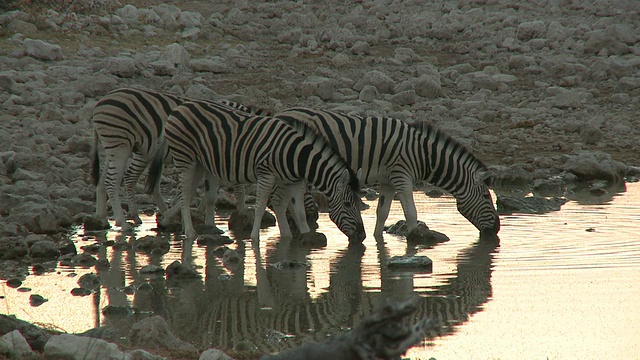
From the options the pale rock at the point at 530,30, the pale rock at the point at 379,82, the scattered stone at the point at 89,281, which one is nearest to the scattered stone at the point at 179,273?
the scattered stone at the point at 89,281

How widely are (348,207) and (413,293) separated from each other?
2.68 metres

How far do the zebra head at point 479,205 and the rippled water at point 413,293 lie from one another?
191 mm

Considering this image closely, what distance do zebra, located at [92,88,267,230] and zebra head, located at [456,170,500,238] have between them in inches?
108

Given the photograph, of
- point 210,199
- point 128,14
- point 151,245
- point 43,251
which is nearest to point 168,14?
point 128,14

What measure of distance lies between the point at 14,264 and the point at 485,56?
1586 centimetres

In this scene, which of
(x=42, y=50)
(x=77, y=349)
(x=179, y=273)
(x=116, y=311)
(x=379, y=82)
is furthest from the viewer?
(x=379, y=82)

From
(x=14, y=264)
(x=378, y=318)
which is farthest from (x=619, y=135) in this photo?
(x=378, y=318)

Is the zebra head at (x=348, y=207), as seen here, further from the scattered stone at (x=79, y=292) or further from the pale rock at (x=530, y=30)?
the pale rock at (x=530, y=30)

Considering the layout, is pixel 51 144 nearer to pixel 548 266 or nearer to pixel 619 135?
pixel 548 266

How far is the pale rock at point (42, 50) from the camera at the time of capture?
1955cm

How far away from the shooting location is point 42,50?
64.3 feet

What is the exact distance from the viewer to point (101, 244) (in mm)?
10133

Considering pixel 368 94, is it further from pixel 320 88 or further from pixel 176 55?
pixel 176 55

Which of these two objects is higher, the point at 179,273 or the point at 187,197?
the point at 187,197
